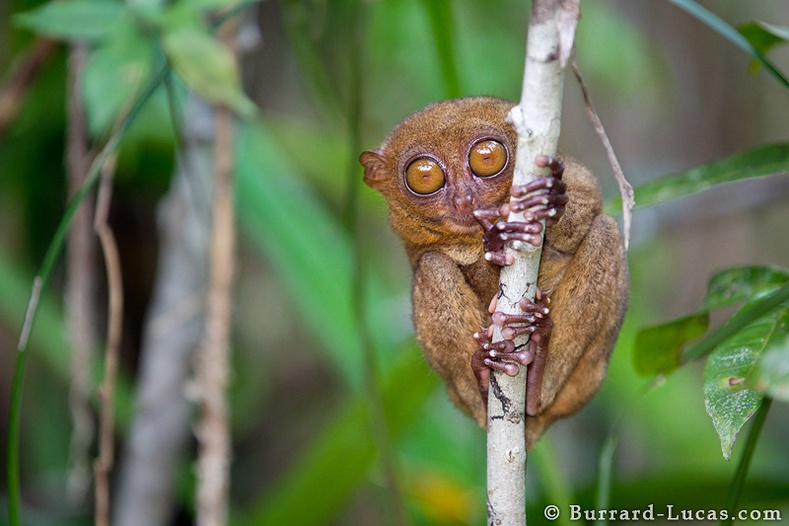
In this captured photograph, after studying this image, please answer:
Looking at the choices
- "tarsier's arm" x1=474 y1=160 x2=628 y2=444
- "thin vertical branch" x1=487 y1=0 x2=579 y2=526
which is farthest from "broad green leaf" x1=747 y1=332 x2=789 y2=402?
"tarsier's arm" x1=474 y1=160 x2=628 y2=444

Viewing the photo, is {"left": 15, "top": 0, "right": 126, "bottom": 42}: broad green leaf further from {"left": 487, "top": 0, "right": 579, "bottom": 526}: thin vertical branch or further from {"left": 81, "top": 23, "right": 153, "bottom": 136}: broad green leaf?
{"left": 487, "top": 0, "right": 579, "bottom": 526}: thin vertical branch

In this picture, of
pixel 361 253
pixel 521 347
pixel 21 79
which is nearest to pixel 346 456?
pixel 361 253

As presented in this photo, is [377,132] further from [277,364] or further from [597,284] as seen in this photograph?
[597,284]

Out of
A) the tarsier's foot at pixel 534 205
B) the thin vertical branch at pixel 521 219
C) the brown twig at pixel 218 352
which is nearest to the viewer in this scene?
the thin vertical branch at pixel 521 219

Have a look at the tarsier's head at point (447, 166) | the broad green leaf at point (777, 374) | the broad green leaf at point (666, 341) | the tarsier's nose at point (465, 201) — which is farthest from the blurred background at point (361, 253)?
the broad green leaf at point (777, 374)

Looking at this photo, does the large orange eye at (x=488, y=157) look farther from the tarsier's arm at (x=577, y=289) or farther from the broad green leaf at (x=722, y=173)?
the broad green leaf at (x=722, y=173)

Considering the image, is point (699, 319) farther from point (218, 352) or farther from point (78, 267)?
point (78, 267)
